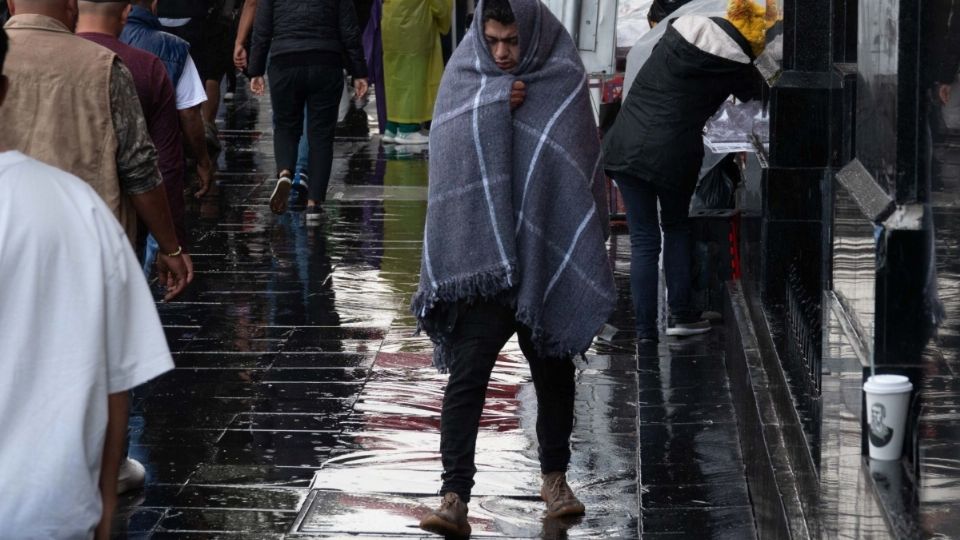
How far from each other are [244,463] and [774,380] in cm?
190

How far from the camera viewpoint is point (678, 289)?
25.3ft

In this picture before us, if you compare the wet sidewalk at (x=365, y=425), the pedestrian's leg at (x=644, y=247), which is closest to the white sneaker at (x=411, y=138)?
the wet sidewalk at (x=365, y=425)

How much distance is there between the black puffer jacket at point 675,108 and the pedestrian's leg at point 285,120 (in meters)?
4.09

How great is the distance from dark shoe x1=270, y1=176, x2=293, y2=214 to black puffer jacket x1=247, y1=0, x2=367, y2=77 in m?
0.75

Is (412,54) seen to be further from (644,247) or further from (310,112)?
(644,247)

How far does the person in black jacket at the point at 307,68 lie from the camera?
10922 mm

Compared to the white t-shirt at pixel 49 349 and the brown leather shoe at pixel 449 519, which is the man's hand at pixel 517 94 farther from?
the white t-shirt at pixel 49 349

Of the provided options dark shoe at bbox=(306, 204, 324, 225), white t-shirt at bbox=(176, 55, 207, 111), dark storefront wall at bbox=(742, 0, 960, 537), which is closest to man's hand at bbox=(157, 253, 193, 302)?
dark storefront wall at bbox=(742, 0, 960, 537)

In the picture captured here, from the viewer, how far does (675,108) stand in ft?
23.8

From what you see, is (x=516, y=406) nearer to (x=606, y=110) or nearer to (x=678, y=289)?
(x=678, y=289)

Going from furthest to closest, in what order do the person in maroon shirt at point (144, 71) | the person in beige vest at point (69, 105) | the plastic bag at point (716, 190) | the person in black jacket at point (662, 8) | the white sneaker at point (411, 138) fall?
the white sneaker at point (411, 138), the person in black jacket at point (662, 8), the plastic bag at point (716, 190), the person in maroon shirt at point (144, 71), the person in beige vest at point (69, 105)

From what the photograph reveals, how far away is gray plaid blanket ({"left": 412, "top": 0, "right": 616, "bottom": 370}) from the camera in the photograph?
504 centimetres

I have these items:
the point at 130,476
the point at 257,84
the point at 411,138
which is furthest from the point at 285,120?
the point at 130,476

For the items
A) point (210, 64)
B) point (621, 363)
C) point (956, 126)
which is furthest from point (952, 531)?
point (210, 64)
